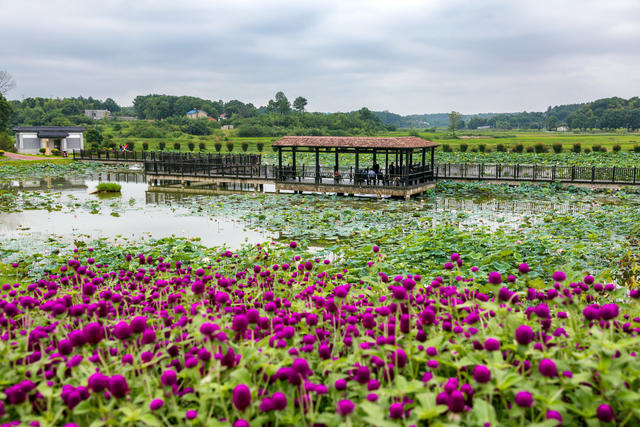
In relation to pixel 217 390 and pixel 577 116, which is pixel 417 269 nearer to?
pixel 217 390

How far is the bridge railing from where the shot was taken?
77.8 feet

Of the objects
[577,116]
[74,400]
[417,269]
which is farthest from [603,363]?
[577,116]

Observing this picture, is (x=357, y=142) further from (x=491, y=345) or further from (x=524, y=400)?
(x=524, y=400)

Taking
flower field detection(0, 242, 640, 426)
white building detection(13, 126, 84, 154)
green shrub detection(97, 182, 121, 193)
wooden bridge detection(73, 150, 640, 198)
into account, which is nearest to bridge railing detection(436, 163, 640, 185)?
wooden bridge detection(73, 150, 640, 198)

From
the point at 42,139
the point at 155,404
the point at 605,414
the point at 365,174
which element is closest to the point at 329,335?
the point at 155,404

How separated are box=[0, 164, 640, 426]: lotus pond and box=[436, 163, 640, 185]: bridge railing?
38.3 ft

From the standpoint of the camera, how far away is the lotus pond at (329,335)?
100.0 inches

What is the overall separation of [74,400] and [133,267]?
7252mm

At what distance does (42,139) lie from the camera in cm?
5494

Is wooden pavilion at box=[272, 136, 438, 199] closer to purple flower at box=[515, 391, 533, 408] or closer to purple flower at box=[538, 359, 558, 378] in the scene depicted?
purple flower at box=[538, 359, 558, 378]

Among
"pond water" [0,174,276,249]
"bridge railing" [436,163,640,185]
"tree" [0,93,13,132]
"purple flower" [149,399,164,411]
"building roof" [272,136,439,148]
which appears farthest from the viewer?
"tree" [0,93,13,132]

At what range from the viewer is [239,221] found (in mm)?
16609

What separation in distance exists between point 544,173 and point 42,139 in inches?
1991

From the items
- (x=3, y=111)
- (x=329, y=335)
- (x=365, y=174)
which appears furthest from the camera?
(x=3, y=111)
